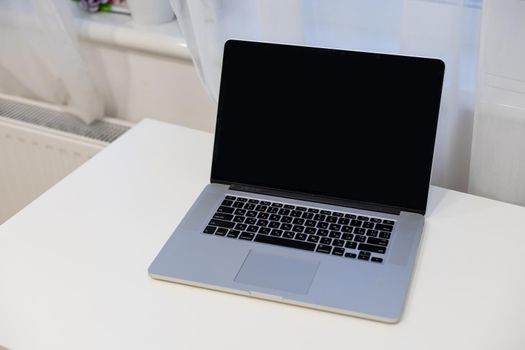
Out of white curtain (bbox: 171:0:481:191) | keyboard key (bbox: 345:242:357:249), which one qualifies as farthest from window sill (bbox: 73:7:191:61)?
keyboard key (bbox: 345:242:357:249)

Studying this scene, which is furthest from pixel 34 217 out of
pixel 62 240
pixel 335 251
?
pixel 335 251

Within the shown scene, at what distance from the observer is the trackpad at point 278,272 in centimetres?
80

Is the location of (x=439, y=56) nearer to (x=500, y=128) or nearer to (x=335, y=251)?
(x=500, y=128)

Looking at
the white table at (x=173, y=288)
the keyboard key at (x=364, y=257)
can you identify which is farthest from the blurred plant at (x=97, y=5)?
the keyboard key at (x=364, y=257)

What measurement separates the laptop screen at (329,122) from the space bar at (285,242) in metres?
0.10

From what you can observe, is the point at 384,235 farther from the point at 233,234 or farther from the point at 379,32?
the point at 379,32

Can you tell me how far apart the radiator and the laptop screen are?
436 mm

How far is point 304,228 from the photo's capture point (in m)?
0.89

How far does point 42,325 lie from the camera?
2.54 ft

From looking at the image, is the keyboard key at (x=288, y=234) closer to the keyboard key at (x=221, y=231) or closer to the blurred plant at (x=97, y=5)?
the keyboard key at (x=221, y=231)

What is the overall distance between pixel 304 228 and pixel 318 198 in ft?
0.21

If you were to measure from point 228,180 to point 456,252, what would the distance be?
319mm

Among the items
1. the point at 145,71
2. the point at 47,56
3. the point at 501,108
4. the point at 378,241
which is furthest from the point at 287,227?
the point at 47,56

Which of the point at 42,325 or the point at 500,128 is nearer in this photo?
the point at 42,325
